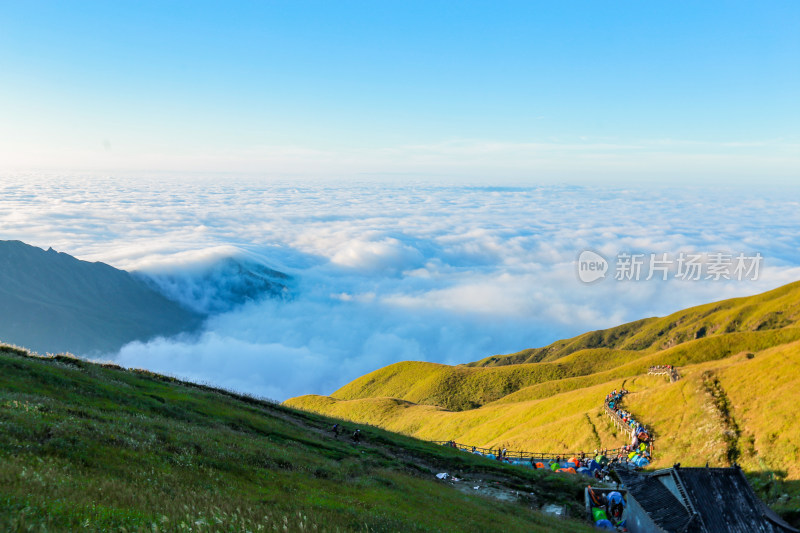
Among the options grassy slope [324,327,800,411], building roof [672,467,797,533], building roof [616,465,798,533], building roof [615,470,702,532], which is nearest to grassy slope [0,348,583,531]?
building roof [615,470,702,532]

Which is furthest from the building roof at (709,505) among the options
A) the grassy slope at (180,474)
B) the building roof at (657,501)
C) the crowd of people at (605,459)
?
the crowd of people at (605,459)

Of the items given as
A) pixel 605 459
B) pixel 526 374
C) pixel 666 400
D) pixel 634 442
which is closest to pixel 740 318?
pixel 526 374

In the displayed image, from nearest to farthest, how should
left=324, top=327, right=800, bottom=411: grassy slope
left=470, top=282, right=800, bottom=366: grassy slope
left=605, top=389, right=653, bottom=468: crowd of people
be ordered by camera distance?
left=605, top=389, right=653, bottom=468: crowd of people, left=324, top=327, right=800, bottom=411: grassy slope, left=470, top=282, right=800, bottom=366: grassy slope

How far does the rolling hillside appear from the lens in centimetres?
4356

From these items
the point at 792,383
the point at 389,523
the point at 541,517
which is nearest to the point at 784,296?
the point at 792,383

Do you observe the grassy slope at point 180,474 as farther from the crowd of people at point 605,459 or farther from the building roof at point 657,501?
the crowd of people at point 605,459

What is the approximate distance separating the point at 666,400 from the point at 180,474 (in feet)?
221

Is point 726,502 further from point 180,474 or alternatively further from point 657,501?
point 180,474

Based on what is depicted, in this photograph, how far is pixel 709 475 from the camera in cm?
3134

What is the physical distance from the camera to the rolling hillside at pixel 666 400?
143 feet

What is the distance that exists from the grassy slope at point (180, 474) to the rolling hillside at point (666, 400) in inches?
723

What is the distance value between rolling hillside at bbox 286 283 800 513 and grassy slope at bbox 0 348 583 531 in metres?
18.4

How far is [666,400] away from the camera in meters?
61.6

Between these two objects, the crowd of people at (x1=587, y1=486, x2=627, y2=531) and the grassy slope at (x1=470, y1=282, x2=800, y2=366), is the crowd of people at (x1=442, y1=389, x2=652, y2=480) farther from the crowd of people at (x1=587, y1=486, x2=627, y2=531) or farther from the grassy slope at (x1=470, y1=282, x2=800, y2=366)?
the grassy slope at (x1=470, y1=282, x2=800, y2=366)
